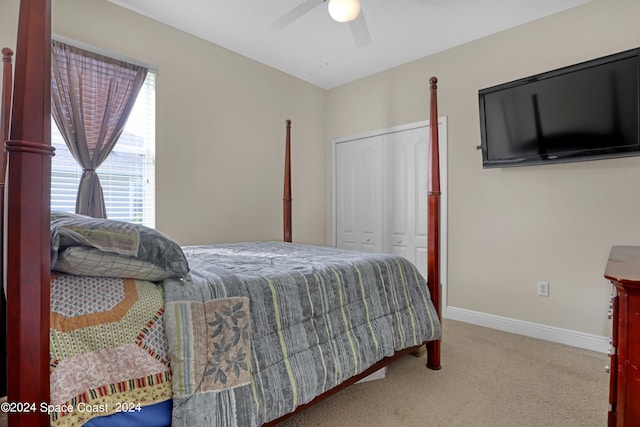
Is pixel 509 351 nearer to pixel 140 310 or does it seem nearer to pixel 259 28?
pixel 140 310

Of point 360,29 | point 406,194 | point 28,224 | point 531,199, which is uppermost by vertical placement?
point 360,29

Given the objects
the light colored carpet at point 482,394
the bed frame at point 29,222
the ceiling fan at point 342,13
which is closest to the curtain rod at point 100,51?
the ceiling fan at point 342,13

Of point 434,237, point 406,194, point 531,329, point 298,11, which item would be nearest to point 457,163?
point 406,194

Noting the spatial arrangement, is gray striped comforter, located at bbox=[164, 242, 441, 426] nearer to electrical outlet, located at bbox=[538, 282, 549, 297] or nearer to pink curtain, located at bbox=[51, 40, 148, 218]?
pink curtain, located at bbox=[51, 40, 148, 218]

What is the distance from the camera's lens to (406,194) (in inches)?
145

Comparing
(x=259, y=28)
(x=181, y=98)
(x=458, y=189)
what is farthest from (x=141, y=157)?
(x=458, y=189)

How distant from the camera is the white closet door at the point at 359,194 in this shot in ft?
13.0

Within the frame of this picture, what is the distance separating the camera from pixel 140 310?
1075mm

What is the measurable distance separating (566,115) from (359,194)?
2196mm

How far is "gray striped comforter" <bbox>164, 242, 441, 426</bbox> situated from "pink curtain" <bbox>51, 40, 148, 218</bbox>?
1.17 meters

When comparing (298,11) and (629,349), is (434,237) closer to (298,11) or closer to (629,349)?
(629,349)

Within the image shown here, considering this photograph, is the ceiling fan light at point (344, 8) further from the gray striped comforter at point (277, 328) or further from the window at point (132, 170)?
the window at point (132, 170)

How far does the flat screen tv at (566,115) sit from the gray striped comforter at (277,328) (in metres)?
1.64

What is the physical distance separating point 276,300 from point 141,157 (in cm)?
217
